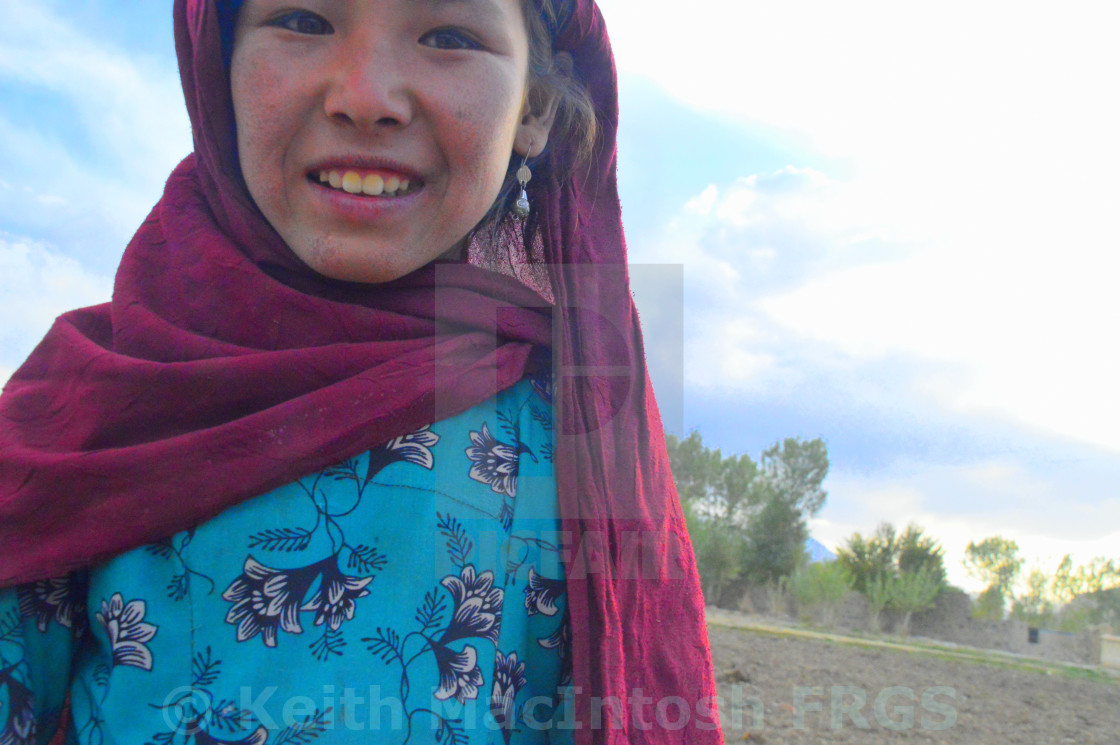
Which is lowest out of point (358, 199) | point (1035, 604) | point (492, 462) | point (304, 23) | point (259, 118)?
point (1035, 604)

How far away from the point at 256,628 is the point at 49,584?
322mm

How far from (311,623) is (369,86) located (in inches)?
28.7

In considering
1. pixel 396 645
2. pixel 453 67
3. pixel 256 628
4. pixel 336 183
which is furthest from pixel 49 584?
pixel 453 67

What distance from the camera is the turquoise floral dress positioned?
3.20 ft

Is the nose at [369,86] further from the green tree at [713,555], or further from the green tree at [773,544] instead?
the green tree at [773,544]

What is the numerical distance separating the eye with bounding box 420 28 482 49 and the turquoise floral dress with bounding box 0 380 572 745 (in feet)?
1.86

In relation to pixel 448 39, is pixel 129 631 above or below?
below

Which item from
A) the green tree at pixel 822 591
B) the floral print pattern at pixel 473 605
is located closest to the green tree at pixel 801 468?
the green tree at pixel 822 591

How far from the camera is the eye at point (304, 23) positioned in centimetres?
111

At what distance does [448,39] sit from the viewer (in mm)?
1153

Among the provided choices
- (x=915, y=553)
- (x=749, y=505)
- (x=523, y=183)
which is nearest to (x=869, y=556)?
(x=915, y=553)

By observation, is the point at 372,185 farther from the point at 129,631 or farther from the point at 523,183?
the point at 129,631

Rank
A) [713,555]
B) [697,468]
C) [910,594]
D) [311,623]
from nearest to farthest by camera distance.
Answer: [311,623], [910,594], [713,555], [697,468]

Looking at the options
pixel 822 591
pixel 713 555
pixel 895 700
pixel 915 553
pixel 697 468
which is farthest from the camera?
pixel 697 468
